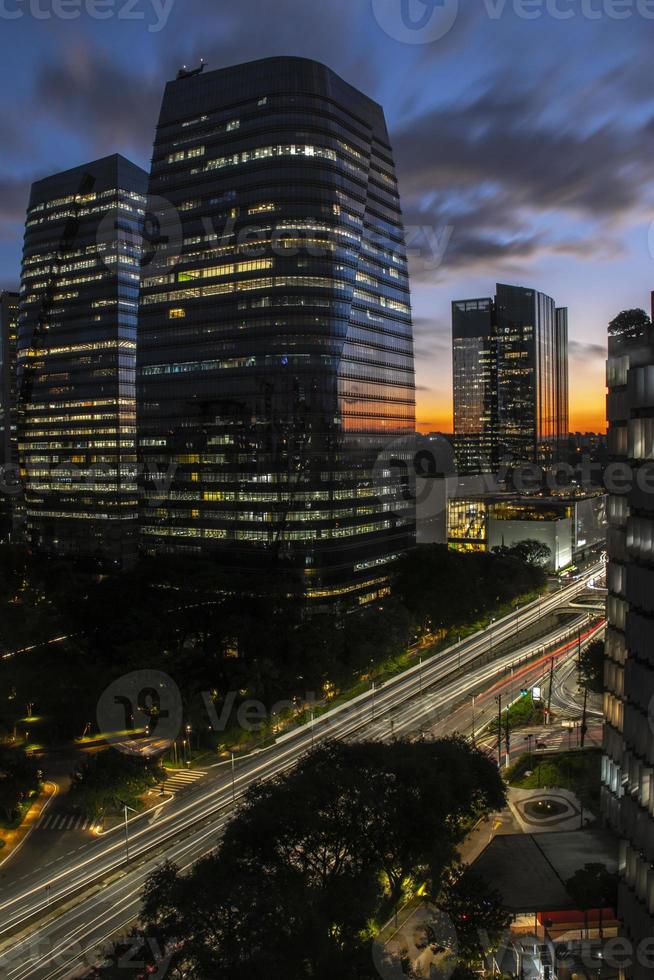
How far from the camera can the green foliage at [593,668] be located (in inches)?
2064

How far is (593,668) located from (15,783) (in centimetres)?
3957

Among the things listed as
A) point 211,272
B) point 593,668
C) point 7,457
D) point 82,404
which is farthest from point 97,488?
point 7,457

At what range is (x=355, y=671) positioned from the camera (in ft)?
191

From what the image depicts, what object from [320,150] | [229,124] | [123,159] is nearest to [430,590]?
[320,150]

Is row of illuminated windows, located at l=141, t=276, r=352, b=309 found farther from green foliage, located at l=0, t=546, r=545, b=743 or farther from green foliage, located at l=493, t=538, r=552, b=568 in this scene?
green foliage, located at l=493, t=538, r=552, b=568

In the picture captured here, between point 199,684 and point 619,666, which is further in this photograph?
point 199,684

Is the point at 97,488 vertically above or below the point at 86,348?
below

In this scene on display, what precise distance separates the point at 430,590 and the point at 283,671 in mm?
26685

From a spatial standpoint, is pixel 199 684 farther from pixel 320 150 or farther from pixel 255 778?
pixel 320 150

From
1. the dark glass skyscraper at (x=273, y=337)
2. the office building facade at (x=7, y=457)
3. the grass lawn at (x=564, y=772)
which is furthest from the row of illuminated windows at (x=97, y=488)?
the grass lawn at (x=564, y=772)

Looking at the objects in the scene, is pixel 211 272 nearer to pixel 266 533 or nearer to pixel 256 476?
pixel 256 476

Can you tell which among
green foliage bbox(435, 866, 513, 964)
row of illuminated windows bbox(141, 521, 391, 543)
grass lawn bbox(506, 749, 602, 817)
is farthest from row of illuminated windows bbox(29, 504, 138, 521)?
green foliage bbox(435, 866, 513, 964)

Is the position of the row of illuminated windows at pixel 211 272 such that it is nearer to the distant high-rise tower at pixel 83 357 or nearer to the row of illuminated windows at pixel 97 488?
the distant high-rise tower at pixel 83 357

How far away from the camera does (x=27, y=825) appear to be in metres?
39.1
